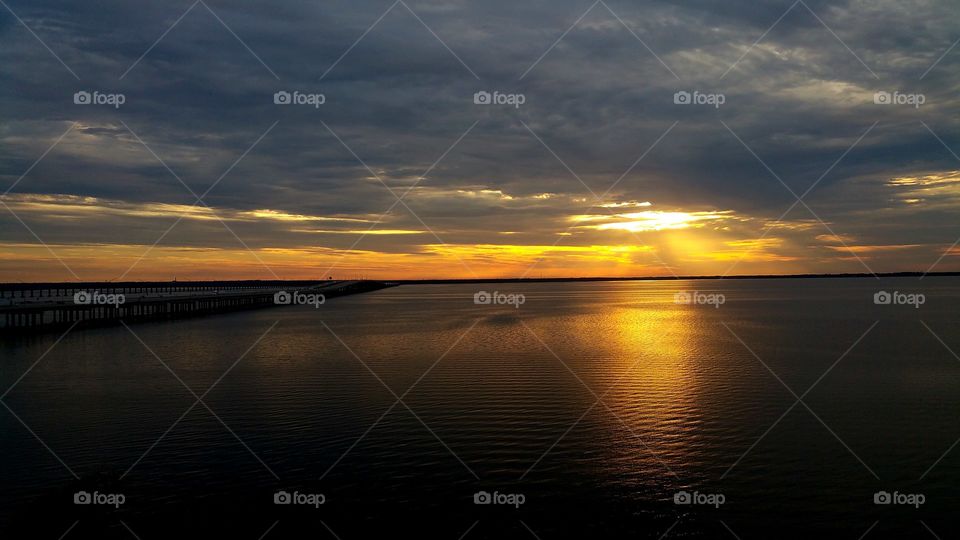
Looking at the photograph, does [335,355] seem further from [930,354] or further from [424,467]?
[930,354]

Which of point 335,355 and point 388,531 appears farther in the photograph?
point 335,355

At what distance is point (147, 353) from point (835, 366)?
1701 inches

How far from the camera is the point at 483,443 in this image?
21797mm

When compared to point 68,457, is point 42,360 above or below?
above

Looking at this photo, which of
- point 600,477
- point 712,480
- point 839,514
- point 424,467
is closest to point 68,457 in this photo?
point 424,467

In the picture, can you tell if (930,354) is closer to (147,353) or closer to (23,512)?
(23,512)

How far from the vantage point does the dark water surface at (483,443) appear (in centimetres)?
1556

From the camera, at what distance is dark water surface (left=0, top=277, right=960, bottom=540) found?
15562 millimetres

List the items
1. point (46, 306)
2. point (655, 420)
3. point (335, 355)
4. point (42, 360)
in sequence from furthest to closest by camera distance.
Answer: point (46, 306), point (335, 355), point (42, 360), point (655, 420)

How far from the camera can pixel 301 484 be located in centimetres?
1777

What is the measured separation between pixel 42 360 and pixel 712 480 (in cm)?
4093

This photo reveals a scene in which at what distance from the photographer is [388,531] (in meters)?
14.9

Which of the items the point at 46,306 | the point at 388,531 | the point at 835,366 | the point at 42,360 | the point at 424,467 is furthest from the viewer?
the point at 46,306

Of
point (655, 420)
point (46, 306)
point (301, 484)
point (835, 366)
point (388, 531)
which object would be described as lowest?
point (388, 531)
